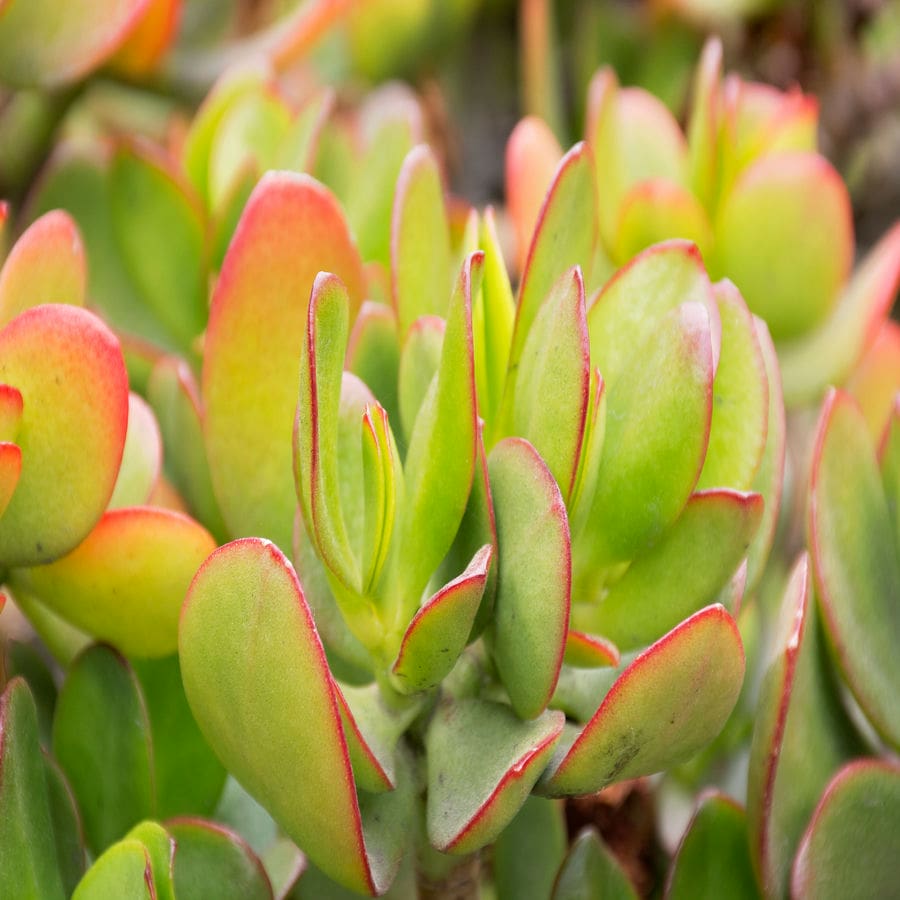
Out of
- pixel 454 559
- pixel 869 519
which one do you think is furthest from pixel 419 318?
pixel 869 519

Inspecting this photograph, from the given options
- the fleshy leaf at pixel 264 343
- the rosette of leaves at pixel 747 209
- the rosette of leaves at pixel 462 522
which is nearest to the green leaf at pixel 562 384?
the rosette of leaves at pixel 462 522

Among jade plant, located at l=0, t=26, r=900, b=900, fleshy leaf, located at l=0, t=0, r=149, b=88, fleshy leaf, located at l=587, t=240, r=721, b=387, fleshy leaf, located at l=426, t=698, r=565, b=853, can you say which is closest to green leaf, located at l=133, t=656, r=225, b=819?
jade plant, located at l=0, t=26, r=900, b=900

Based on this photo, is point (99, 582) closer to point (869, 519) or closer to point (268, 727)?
point (268, 727)

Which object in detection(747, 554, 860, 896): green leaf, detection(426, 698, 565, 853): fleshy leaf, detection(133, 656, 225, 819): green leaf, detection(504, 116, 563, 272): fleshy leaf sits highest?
detection(504, 116, 563, 272): fleshy leaf

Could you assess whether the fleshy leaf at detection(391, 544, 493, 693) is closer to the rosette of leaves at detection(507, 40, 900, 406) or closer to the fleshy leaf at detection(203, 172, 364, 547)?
the fleshy leaf at detection(203, 172, 364, 547)

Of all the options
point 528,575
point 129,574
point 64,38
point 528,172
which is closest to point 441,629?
point 528,575

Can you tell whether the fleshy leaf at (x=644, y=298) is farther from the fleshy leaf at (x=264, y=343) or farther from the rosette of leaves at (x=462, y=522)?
the fleshy leaf at (x=264, y=343)

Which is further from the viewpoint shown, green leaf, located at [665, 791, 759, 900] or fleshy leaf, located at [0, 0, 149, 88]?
fleshy leaf, located at [0, 0, 149, 88]
